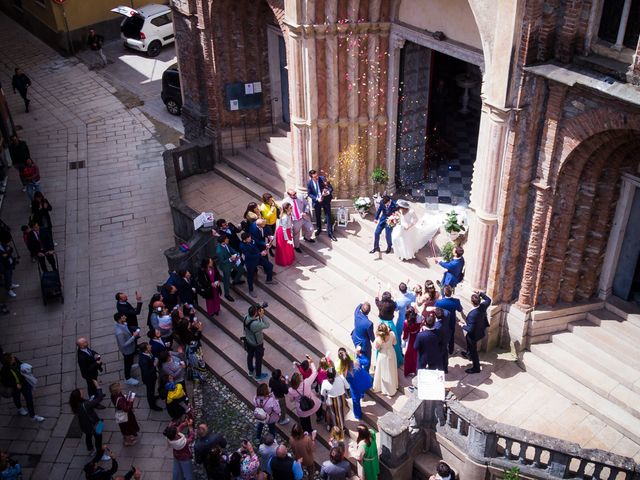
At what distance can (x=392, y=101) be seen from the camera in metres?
16.5

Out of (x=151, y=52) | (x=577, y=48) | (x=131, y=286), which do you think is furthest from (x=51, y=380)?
(x=151, y=52)

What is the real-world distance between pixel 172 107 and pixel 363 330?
46.2ft

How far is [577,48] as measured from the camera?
11.8 metres

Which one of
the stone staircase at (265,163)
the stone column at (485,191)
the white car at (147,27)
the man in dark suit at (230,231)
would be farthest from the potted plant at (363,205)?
the white car at (147,27)

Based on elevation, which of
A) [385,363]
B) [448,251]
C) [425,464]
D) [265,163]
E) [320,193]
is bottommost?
[425,464]

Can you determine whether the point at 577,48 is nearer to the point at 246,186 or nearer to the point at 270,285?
the point at 270,285

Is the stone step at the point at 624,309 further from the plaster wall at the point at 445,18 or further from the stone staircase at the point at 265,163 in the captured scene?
the stone staircase at the point at 265,163

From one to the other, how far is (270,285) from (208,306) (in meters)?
1.36

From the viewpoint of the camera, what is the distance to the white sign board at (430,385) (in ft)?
40.0

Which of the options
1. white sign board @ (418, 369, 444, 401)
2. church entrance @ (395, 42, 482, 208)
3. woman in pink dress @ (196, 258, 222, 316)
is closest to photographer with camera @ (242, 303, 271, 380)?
woman in pink dress @ (196, 258, 222, 316)

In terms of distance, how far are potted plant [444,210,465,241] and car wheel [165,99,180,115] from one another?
1218 centimetres

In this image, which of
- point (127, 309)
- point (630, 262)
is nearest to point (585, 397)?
point (630, 262)

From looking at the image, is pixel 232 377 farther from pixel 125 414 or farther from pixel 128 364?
pixel 125 414

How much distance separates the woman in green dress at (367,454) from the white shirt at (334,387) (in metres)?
0.80
